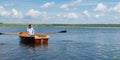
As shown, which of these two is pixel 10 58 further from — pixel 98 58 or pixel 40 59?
pixel 98 58

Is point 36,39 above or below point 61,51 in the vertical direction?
above

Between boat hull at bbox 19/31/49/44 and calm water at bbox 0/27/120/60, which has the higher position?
boat hull at bbox 19/31/49/44

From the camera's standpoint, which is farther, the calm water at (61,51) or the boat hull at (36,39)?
the boat hull at (36,39)

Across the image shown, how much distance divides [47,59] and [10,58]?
358 centimetres

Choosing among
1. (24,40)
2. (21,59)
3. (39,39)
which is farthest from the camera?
(24,40)

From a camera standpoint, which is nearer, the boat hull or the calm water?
the calm water

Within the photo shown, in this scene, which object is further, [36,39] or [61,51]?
[36,39]

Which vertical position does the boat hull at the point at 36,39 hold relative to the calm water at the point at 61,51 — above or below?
above

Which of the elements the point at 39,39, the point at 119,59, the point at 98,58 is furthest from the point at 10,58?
the point at 39,39

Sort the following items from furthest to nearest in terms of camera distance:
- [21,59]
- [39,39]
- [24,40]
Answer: [24,40], [39,39], [21,59]

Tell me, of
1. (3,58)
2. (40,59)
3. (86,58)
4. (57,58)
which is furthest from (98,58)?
(3,58)

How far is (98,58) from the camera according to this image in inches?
983

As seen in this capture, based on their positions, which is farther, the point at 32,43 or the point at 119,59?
the point at 32,43

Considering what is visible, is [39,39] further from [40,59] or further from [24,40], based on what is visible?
[40,59]
